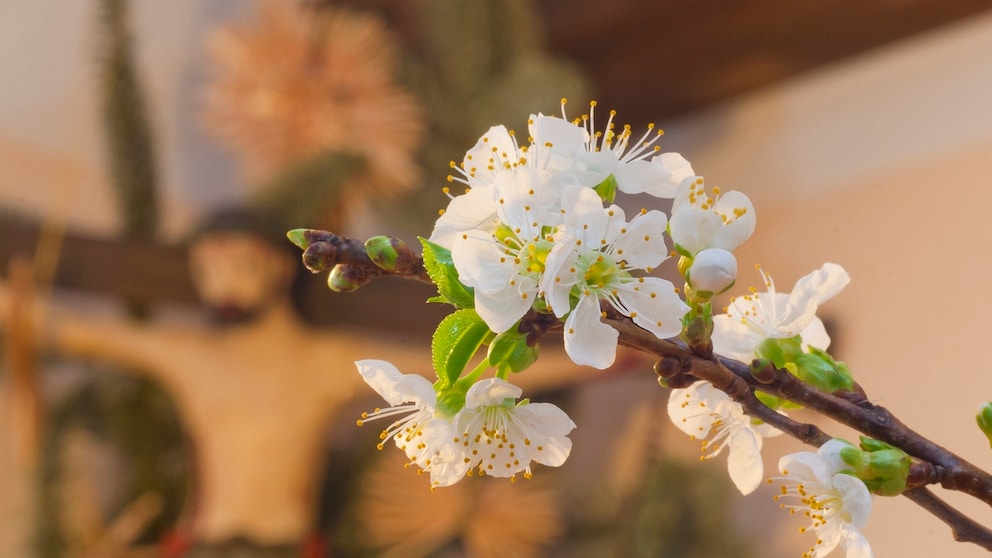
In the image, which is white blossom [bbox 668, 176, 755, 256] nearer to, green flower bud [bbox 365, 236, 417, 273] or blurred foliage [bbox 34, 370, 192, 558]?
green flower bud [bbox 365, 236, 417, 273]

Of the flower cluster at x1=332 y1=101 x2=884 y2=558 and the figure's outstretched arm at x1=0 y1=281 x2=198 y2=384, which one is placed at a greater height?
the flower cluster at x1=332 y1=101 x2=884 y2=558

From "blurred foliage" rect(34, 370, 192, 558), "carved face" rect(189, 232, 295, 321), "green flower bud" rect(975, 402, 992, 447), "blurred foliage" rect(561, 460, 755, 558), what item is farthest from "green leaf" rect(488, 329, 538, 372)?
"blurred foliage" rect(34, 370, 192, 558)

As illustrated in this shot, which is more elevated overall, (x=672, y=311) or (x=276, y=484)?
(x=672, y=311)

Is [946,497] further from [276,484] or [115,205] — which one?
[115,205]

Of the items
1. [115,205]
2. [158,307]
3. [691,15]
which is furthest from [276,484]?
[691,15]

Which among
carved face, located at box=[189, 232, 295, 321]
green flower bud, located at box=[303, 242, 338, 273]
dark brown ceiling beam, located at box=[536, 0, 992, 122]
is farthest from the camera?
carved face, located at box=[189, 232, 295, 321]

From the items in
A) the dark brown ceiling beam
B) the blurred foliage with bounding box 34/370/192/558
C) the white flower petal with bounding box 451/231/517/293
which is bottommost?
the blurred foliage with bounding box 34/370/192/558

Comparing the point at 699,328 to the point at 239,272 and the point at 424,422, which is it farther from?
the point at 239,272

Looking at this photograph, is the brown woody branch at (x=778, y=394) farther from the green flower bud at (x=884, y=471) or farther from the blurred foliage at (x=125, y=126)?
the blurred foliage at (x=125, y=126)
